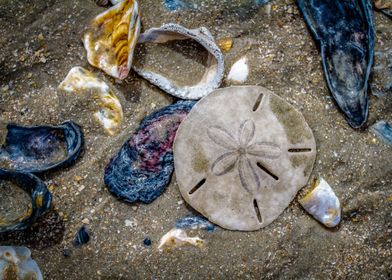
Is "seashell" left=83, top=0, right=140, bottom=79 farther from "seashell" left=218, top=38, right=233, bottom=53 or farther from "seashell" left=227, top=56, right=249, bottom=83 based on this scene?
"seashell" left=227, top=56, right=249, bottom=83

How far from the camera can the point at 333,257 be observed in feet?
10.2

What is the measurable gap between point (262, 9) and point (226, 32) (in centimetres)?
35

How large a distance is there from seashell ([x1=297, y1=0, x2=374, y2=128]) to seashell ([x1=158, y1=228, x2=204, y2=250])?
1.47 m

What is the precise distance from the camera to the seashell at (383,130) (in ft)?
10.5

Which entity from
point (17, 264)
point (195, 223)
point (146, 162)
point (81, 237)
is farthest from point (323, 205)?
point (17, 264)

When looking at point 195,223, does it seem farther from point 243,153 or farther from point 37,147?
point 37,147

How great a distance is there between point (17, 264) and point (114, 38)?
1.79 meters

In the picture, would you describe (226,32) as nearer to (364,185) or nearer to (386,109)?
(386,109)

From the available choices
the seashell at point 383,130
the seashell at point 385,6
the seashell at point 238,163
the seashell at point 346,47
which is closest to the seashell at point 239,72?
the seashell at point 238,163

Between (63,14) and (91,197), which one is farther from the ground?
(63,14)

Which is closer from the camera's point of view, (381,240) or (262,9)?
(381,240)

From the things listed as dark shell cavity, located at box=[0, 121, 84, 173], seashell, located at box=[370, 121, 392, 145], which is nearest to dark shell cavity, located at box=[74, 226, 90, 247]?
dark shell cavity, located at box=[0, 121, 84, 173]

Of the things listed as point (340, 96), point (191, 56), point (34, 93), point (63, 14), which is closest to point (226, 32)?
point (191, 56)

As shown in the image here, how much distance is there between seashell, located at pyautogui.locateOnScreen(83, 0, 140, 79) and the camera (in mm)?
3092
